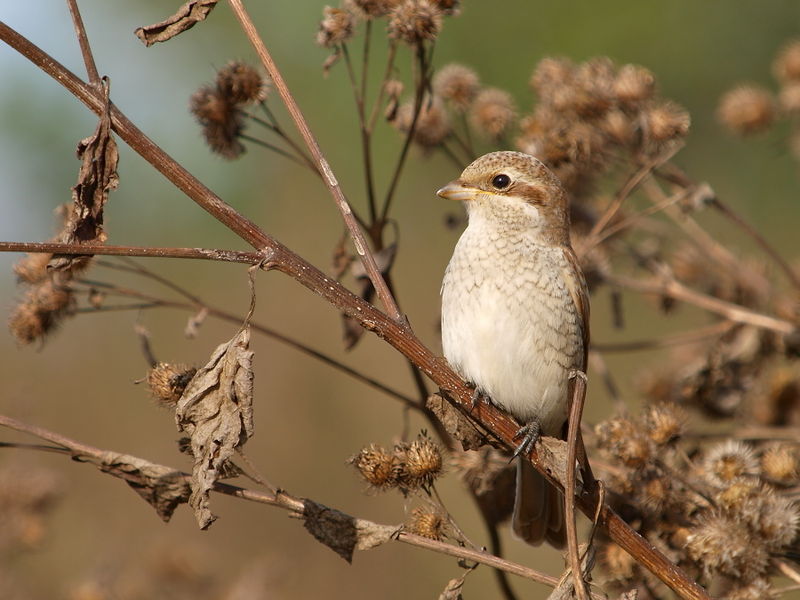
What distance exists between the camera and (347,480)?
5.29 metres

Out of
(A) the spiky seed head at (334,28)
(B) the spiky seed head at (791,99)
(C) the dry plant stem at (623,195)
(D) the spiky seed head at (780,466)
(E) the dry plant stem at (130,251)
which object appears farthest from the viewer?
(B) the spiky seed head at (791,99)

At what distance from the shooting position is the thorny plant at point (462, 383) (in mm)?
1998

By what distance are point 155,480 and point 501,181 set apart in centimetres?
152

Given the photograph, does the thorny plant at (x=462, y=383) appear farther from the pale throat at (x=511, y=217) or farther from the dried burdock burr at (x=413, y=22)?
the pale throat at (x=511, y=217)

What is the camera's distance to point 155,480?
88.9 inches

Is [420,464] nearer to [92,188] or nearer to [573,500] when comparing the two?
[573,500]

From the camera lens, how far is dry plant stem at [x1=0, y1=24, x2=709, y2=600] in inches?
75.3

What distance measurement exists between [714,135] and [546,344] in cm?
434

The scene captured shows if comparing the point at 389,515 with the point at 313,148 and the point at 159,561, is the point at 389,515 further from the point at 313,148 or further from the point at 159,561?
the point at 313,148

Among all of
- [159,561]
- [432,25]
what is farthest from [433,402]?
[159,561]

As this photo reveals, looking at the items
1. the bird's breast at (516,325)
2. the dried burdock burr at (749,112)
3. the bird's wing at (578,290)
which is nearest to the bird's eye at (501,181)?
the bird's breast at (516,325)

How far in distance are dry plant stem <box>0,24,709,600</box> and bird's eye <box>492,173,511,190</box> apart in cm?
120

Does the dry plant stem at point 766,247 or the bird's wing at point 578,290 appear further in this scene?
the dry plant stem at point 766,247

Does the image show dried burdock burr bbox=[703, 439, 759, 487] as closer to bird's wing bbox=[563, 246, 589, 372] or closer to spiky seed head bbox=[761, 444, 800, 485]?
spiky seed head bbox=[761, 444, 800, 485]
